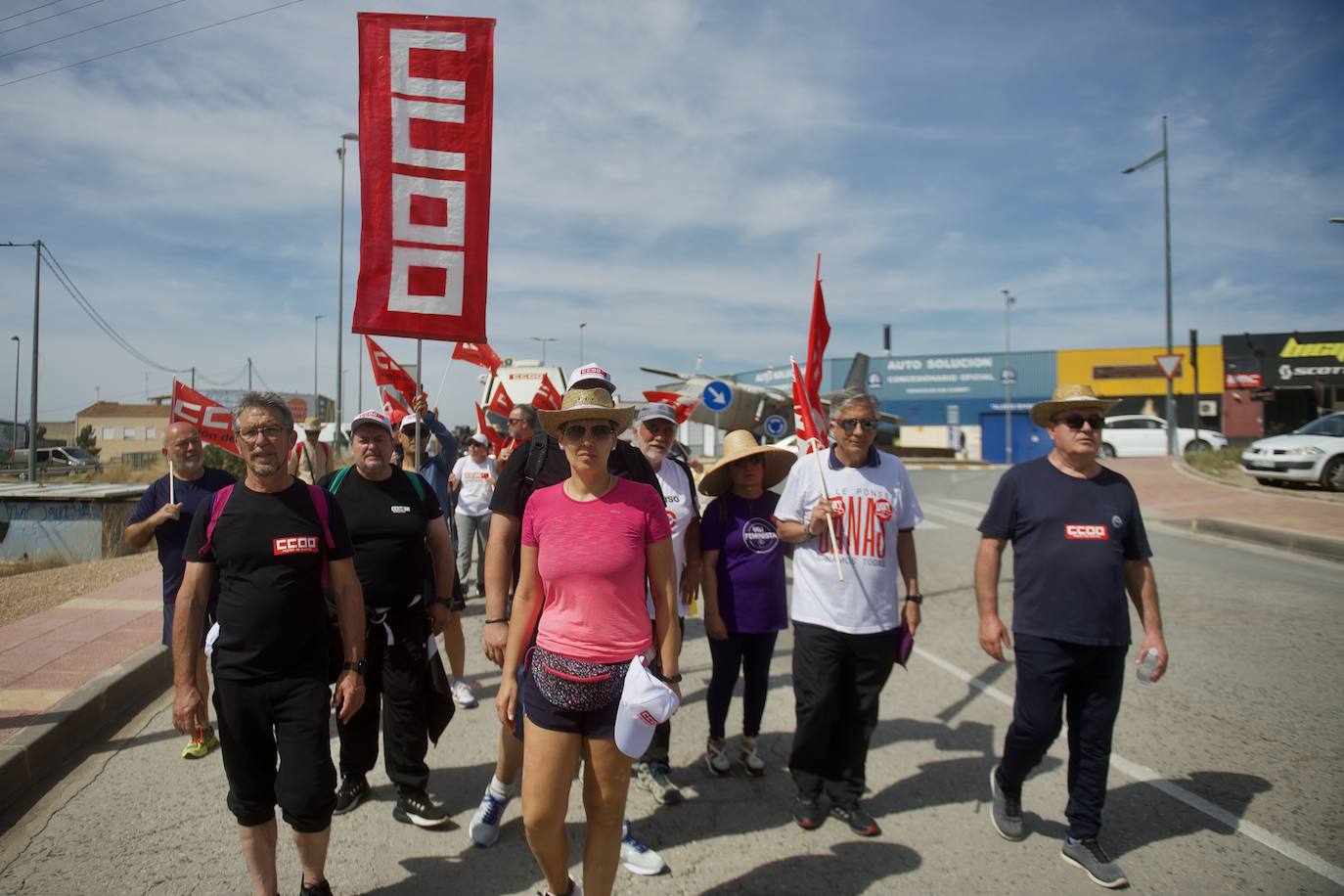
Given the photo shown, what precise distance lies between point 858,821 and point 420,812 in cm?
200

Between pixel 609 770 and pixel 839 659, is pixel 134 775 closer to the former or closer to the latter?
pixel 609 770

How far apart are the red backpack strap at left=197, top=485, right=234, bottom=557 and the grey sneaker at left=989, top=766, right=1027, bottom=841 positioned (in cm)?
343

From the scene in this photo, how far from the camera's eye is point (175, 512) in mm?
4336

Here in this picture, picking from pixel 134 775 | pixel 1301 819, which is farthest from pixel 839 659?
pixel 134 775

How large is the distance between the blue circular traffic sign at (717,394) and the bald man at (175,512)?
8258mm

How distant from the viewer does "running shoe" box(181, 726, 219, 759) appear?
445cm

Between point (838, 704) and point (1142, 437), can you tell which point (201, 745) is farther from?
point (1142, 437)

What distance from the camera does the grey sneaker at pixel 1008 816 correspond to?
3.49 metres

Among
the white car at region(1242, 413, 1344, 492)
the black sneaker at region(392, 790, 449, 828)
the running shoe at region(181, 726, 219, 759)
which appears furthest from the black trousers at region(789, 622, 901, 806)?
the white car at region(1242, 413, 1344, 492)

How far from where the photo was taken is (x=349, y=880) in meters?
3.18

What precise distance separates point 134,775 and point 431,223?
3.33 metres

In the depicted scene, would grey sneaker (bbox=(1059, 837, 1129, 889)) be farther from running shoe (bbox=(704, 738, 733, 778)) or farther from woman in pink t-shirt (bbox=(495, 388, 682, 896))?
woman in pink t-shirt (bbox=(495, 388, 682, 896))

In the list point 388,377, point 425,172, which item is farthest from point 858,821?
point 388,377

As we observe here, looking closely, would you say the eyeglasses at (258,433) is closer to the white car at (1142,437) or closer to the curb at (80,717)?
the curb at (80,717)
